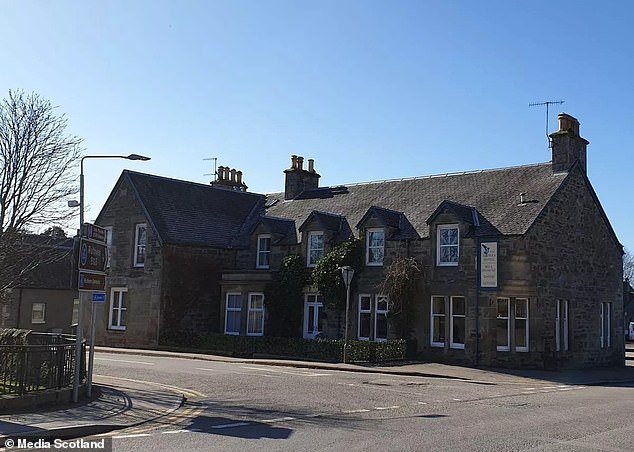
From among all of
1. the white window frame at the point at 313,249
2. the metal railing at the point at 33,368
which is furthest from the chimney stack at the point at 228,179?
the metal railing at the point at 33,368

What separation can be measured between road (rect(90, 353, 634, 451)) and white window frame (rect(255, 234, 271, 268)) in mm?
14440

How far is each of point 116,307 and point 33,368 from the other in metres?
25.4

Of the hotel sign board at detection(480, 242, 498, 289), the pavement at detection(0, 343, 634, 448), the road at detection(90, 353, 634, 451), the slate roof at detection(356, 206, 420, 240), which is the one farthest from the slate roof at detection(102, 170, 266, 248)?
the road at detection(90, 353, 634, 451)

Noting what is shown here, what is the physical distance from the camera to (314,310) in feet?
112

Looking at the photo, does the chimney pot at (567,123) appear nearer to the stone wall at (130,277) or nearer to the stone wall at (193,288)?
the stone wall at (193,288)

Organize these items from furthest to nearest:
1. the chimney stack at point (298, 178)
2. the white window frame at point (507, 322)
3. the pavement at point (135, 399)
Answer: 1. the chimney stack at point (298, 178)
2. the white window frame at point (507, 322)
3. the pavement at point (135, 399)

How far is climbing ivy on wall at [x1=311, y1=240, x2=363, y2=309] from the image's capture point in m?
32.5

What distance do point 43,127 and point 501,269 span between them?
58.8ft

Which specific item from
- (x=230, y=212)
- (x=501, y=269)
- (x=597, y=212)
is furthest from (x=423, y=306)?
(x=230, y=212)

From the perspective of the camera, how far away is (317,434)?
37.6 ft

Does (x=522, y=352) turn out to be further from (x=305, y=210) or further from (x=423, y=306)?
(x=305, y=210)

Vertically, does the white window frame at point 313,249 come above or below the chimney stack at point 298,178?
below

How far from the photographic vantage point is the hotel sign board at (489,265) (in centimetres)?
2858

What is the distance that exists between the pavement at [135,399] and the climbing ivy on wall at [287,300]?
559 centimetres
